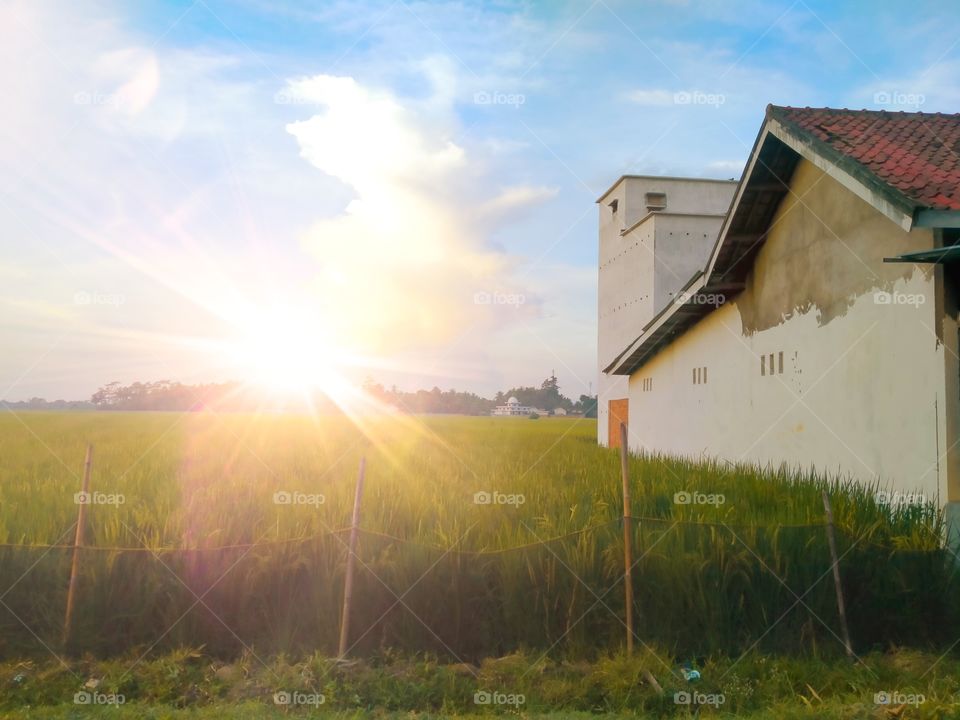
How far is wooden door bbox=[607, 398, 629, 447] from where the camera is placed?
79.7ft

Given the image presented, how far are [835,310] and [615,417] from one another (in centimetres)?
1590

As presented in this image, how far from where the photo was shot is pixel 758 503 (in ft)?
31.4

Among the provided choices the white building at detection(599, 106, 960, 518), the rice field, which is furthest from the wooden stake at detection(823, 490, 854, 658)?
the white building at detection(599, 106, 960, 518)

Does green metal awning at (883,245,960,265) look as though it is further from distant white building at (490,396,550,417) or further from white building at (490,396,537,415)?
white building at (490,396,537,415)

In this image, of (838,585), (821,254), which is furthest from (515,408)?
(838,585)

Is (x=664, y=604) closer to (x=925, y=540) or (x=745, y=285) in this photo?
(x=925, y=540)

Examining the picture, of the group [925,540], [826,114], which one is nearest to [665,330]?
[826,114]

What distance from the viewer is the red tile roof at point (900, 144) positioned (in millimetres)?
7699

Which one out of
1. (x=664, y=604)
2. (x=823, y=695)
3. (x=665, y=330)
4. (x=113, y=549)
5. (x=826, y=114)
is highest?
(x=826, y=114)

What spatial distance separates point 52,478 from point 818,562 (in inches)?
397

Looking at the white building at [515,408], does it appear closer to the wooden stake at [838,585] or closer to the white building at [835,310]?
the white building at [835,310]

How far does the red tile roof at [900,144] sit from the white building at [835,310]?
0.03 m

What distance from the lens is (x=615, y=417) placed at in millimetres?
25609

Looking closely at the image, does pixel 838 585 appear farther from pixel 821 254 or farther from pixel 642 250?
pixel 642 250
